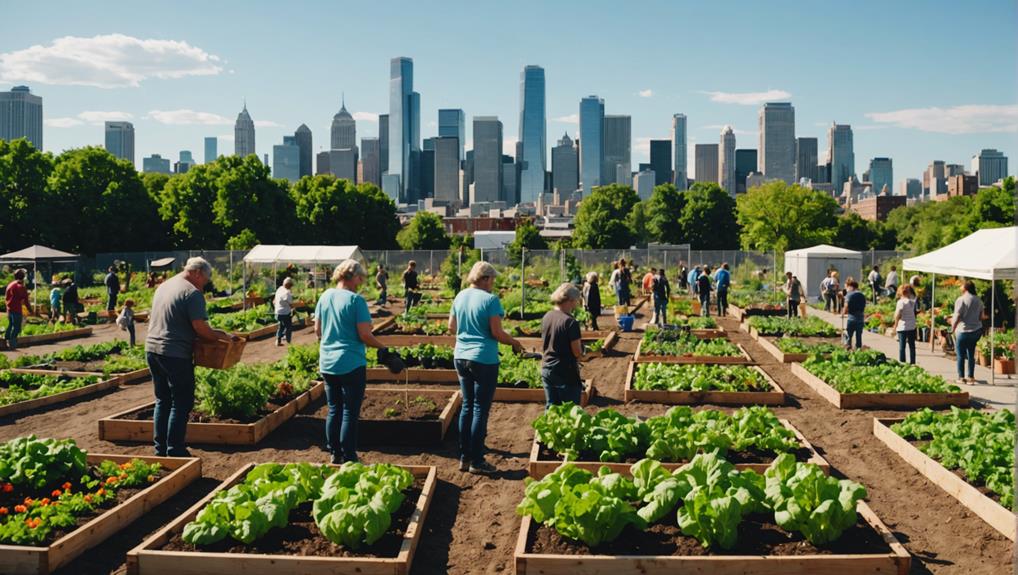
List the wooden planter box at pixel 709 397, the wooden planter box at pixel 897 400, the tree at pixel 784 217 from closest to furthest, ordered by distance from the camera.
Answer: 1. the wooden planter box at pixel 897 400
2. the wooden planter box at pixel 709 397
3. the tree at pixel 784 217

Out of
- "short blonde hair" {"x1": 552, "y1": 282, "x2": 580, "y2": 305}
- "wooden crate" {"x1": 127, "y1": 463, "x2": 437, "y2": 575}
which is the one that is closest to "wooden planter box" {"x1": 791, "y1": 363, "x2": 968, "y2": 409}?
"short blonde hair" {"x1": 552, "y1": 282, "x2": 580, "y2": 305}

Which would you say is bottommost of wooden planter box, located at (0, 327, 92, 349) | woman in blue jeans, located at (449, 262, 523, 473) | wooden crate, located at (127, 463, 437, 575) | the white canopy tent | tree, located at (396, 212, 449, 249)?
wooden crate, located at (127, 463, 437, 575)

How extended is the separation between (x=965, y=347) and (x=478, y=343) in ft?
29.5

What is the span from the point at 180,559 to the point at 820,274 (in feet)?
95.5

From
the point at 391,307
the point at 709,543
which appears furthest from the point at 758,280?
the point at 709,543

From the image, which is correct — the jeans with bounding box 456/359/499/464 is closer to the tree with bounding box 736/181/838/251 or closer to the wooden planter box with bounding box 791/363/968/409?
the wooden planter box with bounding box 791/363/968/409

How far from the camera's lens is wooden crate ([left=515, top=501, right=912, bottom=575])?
4680mm

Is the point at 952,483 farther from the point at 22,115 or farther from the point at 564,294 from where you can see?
the point at 22,115

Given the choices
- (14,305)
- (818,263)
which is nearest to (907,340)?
(14,305)

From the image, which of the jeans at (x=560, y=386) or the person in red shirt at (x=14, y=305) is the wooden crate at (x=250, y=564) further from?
the person in red shirt at (x=14, y=305)

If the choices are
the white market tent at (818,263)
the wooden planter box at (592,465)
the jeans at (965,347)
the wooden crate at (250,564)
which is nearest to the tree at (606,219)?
the white market tent at (818,263)

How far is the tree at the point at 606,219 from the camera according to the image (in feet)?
259

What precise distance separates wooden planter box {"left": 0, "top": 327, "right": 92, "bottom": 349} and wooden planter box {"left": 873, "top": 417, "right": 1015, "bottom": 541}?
17115mm

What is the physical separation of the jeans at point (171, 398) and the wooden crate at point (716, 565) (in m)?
3.64
